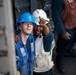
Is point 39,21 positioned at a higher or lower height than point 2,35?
lower

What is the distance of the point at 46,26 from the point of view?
2311 millimetres

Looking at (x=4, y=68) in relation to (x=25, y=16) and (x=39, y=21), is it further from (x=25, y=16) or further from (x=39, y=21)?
(x=39, y=21)

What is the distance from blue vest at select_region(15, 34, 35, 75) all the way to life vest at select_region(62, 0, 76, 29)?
0.90m

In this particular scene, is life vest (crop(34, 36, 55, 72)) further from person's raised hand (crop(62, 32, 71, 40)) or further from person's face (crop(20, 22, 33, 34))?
person's raised hand (crop(62, 32, 71, 40))

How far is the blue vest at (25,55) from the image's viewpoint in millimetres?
2155

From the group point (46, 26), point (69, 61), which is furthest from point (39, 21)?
point (69, 61)

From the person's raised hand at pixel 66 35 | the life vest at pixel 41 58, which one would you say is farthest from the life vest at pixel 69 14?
the life vest at pixel 41 58

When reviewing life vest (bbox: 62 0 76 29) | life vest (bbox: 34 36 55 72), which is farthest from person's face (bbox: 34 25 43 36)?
life vest (bbox: 62 0 76 29)

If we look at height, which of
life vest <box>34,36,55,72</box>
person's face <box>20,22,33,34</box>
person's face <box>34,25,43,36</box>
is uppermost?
person's face <box>20,22,33,34</box>

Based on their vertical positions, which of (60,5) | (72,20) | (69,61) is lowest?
(69,61)

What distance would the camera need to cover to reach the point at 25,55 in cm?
218

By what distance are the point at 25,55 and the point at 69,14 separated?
1050mm

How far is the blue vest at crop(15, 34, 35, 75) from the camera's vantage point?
216cm

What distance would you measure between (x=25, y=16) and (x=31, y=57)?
1.36 feet
